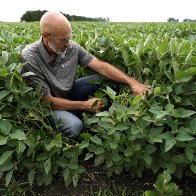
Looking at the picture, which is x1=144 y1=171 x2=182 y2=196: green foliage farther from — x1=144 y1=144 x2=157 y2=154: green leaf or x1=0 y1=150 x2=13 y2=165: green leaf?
x1=0 y1=150 x2=13 y2=165: green leaf

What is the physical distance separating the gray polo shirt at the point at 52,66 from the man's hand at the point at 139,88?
0.56 m

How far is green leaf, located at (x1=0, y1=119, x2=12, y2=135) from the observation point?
285 centimetres

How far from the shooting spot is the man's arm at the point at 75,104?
3.31 metres

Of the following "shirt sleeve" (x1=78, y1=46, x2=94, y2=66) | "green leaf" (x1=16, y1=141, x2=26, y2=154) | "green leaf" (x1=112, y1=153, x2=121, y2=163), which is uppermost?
"shirt sleeve" (x1=78, y1=46, x2=94, y2=66)

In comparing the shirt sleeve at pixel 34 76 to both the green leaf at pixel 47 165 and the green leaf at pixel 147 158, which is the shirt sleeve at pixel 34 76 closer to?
the green leaf at pixel 47 165

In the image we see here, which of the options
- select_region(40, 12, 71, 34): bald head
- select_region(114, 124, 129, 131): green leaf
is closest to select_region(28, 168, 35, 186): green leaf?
select_region(114, 124, 129, 131): green leaf

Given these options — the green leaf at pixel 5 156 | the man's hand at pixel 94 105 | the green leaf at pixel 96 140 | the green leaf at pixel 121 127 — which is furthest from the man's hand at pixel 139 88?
the green leaf at pixel 5 156

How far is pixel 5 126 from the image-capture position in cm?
286

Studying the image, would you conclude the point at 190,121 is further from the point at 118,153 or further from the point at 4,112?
the point at 4,112

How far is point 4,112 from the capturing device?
3.03 metres

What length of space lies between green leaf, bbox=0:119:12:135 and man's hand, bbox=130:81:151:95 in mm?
1080

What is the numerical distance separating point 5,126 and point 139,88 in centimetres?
114

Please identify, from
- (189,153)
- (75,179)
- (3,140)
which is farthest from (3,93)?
(189,153)

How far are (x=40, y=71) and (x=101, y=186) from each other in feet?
3.61
